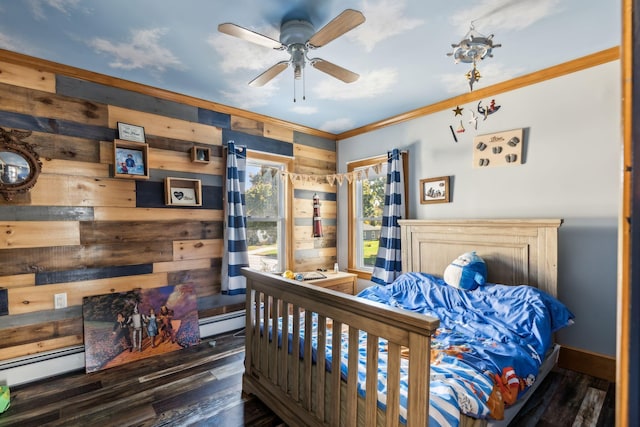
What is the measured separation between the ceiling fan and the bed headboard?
5.75ft

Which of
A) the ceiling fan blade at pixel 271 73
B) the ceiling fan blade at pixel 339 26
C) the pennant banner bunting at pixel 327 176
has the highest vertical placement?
the ceiling fan blade at pixel 339 26

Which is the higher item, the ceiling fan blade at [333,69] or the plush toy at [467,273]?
the ceiling fan blade at [333,69]

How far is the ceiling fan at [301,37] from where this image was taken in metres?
1.66

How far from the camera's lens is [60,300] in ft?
8.38

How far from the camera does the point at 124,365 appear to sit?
2697mm

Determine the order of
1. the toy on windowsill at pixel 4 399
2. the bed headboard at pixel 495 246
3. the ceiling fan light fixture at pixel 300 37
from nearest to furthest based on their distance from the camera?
the ceiling fan light fixture at pixel 300 37 → the toy on windowsill at pixel 4 399 → the bed headboard at pixel 495 246

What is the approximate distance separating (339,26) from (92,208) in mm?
2434

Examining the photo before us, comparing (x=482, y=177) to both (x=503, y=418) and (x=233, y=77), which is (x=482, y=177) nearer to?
(x=503, y=418)

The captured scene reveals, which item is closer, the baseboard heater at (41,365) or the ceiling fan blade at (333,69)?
the ceiling fan blade at (333,69)

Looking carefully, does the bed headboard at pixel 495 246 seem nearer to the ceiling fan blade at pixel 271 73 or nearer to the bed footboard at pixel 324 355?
the bed footboard at pixel 324 355

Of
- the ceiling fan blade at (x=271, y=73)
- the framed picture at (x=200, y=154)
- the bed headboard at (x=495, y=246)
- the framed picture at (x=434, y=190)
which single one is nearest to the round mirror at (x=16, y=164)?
the framed picture at (x=200, y=154)

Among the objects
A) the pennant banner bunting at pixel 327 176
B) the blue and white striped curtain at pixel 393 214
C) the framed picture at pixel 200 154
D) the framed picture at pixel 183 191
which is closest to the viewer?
the framed picture at pixel 183 191

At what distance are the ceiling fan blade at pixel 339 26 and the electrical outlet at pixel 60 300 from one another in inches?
106

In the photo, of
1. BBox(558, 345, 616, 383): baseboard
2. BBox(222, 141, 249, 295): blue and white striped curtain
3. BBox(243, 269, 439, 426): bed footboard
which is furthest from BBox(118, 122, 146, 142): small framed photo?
BBox(558, 345, 616, 383): baseboard
